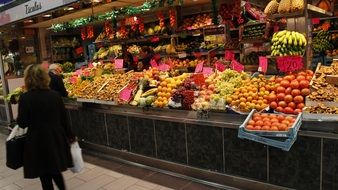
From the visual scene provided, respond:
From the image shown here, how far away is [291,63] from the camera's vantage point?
389 cm

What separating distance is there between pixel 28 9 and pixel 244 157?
5.36 m

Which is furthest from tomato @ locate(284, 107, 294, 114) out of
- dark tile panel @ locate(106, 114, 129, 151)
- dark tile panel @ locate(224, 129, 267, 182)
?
dark tile panel @ locate(106, 114, 129, 151)

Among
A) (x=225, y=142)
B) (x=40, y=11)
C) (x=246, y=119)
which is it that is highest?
(x=40, y=11)

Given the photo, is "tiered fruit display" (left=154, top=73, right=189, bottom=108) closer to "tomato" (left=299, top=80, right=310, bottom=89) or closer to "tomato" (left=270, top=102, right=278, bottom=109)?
"tomato" (left=270, top=102, right=278, bottom=109)

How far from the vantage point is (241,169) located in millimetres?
3811

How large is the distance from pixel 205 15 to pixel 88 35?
13.2 feet

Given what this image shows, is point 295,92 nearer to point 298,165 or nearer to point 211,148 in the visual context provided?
A: point 298,165

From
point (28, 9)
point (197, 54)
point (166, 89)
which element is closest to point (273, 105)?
point (166, 89)

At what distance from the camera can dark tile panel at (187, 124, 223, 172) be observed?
399 centimetres

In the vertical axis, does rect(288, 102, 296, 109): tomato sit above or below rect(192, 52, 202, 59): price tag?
below

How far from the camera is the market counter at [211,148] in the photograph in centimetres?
320

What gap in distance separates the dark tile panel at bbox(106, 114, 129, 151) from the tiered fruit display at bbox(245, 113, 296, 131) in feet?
7.80

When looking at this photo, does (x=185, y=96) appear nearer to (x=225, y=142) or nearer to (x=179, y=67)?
(x=225, y=142)

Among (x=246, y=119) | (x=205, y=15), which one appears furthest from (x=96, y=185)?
(x=205, y=15)
